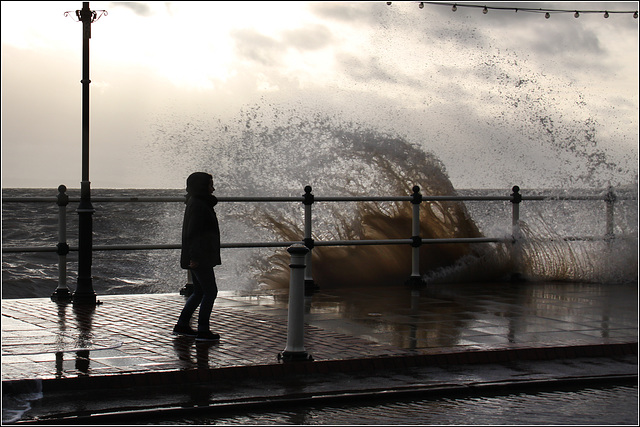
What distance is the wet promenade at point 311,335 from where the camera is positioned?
26.3 feet

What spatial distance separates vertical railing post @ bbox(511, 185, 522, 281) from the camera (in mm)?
16094

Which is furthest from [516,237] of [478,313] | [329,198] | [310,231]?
[478,313]

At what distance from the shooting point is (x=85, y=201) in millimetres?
13195

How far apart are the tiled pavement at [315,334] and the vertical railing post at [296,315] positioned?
0.13 meters

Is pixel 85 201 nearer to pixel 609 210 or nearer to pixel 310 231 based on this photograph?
pixel 310 231

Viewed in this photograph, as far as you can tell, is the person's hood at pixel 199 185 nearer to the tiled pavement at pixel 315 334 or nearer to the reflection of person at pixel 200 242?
the reflection of person at pixel 200 242

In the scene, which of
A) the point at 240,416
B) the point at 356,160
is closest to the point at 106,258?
the point at 356,160

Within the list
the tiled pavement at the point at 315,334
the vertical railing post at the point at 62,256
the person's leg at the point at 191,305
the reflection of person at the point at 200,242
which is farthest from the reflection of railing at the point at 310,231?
the reflection of person at the point at 200,242

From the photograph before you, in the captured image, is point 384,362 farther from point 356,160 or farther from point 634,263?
point 356,160

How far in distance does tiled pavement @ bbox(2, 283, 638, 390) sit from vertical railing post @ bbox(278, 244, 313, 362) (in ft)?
0.43

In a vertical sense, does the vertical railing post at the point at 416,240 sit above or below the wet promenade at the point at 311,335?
above

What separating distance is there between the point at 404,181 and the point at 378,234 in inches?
54.7

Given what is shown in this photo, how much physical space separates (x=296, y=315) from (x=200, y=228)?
163cm

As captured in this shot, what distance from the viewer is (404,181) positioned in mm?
18672
